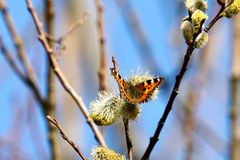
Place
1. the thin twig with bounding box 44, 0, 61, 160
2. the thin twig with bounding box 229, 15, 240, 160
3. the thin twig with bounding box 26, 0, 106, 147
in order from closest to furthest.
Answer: the thin twig with bounding box 26, 0, 106, 147 < the thin twig with bounding box 44, 0, 61, 160 < the thin twig with bounding box 229, 15, 240, 160

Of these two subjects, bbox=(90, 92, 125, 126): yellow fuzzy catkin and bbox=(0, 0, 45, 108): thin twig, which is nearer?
bbox=(90, 92, 125, 126): yellow fuzzy catkin

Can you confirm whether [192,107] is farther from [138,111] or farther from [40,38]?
[138,111]

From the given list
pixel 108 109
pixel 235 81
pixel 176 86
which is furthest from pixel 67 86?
pixel 235 81

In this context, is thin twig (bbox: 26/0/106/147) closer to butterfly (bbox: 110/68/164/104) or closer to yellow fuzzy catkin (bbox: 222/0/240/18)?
butterfly (bbox: 110/68/164/104)

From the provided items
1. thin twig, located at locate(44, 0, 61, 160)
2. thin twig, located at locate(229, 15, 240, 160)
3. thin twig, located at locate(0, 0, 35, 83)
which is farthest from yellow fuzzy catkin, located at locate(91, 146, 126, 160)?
thin twig, located at locate(229, 15, 240, 160)

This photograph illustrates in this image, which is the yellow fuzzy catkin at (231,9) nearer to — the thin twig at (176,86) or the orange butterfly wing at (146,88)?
the thin twig at (176,86)

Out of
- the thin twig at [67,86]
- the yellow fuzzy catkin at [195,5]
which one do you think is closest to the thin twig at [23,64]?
the thin twig at [67,86]

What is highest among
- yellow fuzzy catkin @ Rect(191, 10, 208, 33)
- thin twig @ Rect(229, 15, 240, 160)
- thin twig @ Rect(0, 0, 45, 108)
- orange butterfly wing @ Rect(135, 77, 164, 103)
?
thin twig @ Rect(0, 0, 45, 108)

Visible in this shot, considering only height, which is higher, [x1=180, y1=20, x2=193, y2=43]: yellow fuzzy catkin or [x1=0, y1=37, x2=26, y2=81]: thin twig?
[x1=0, y1=37, x2=26, y2=81]: thin twig

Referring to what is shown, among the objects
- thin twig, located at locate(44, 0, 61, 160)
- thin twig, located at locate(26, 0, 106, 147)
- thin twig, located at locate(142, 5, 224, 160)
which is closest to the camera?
thin twig, located at locate(142, 5, 224, 160)
